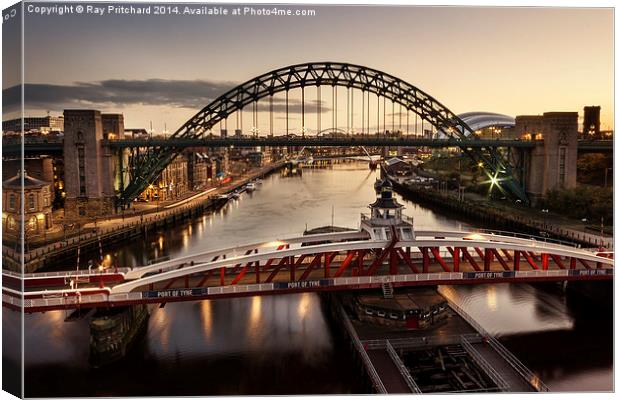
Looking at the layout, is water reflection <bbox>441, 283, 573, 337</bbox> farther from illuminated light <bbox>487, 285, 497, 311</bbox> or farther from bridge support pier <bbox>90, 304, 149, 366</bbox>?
bridge support pier <bbox>90, 304, 149, 366</bbox>

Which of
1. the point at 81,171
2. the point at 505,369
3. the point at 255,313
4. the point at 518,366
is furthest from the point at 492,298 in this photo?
the point at 81,171

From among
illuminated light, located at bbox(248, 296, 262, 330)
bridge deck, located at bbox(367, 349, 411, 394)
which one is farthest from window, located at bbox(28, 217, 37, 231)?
bridge deck, located at bbox(367, 349, 411, 394)

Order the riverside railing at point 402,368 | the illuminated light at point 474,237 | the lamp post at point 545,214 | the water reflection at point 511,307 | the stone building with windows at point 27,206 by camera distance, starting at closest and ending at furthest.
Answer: the stone building with windows at point 27,206 < the riverside railing at point 402,368 < the illuminated light at point 474,237 < the water reflection at point 511,307 < the lamp post at point 545,214

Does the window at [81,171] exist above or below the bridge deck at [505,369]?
above

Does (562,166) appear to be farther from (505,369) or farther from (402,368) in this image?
(402,368)

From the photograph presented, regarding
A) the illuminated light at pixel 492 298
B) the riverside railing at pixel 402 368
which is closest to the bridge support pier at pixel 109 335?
the riverside railing at pixel 402 368

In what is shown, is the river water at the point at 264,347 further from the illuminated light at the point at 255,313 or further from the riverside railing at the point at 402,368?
the riverside railing at the point at 402,368
